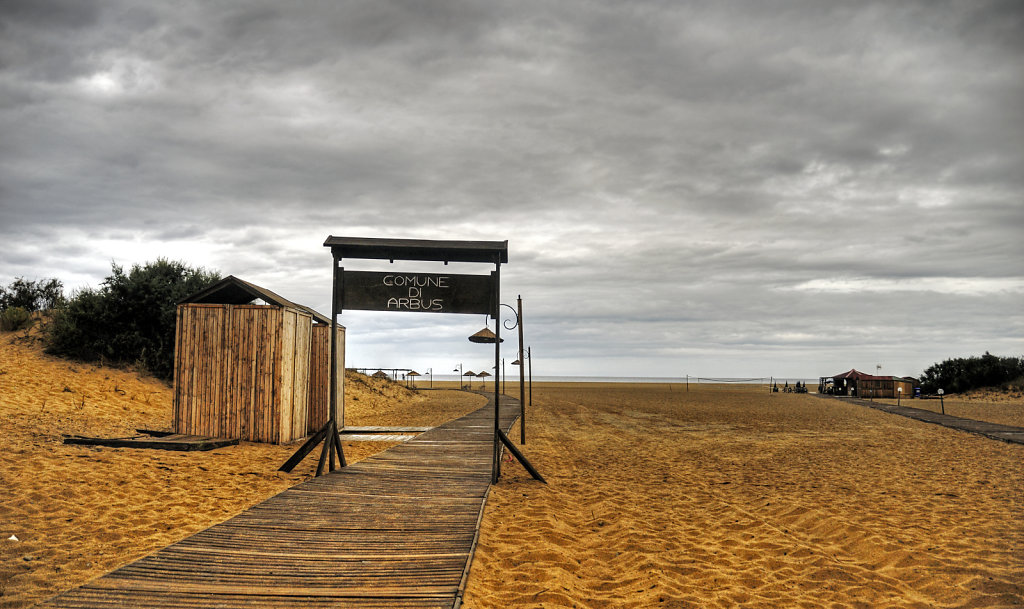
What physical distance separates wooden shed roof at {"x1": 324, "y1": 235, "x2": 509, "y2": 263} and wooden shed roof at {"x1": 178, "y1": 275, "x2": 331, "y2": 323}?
397 cm

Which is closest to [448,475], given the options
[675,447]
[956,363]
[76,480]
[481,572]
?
[481,572]

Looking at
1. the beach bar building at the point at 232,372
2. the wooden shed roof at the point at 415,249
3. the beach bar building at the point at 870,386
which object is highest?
the wooden shed roof at the point at 415,249

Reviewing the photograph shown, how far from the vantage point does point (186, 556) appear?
420 centimetres

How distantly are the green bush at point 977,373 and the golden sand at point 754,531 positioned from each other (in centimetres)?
4360

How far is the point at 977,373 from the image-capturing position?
Answer: 4700 centimetres

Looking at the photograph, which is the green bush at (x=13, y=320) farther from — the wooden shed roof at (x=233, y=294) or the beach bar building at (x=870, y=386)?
the beach bar building at (x=870, y=386)

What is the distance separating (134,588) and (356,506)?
243 centimetres

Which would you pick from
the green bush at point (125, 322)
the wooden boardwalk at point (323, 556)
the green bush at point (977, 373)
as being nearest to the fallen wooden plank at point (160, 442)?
the wooden boardwalk at point (323, 556)

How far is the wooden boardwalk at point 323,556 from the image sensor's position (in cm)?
351

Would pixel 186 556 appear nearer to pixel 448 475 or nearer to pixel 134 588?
pixel 134 588

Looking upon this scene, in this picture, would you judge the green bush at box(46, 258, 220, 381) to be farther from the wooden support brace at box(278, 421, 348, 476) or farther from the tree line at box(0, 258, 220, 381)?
the wooden support brace at box(278, 421, 348, 476)

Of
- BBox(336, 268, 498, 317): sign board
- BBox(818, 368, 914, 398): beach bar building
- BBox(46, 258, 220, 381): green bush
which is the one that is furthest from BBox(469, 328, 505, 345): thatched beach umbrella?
BBox(818, 368, 914, 398): beach bar building

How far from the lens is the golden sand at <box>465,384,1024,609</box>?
4297mm

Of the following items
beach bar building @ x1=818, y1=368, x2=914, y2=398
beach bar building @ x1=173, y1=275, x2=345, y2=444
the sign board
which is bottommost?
beach bar building @ x1=818, y1=368, x2=914, y2=398
